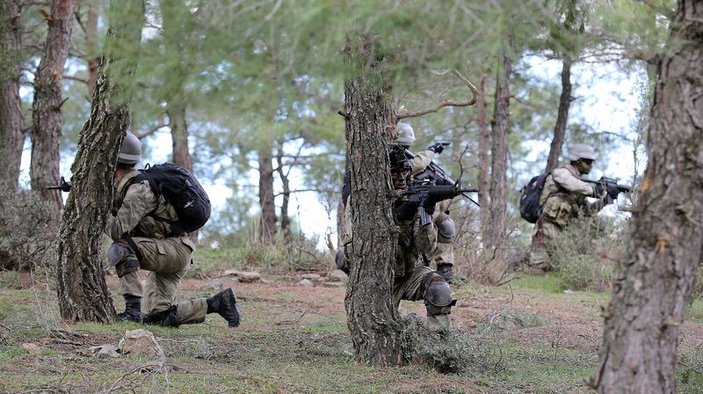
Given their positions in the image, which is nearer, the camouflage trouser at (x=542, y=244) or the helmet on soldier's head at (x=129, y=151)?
the helmet on soldier's head at (x=129, y=151)

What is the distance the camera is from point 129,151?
26.6 ft

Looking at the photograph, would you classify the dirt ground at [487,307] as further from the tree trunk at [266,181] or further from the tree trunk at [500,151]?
the tree trunk at [266,181]

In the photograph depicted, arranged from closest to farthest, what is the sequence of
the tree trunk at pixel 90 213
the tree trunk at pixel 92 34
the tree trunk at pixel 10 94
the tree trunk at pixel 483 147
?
the tree trunk at pixel 90 213 → the tree trunk at pixel 10 94 → the tree trunk at pixel 92 34 → the tree trunk at pixel 483 147

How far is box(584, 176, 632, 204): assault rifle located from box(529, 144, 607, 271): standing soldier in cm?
3

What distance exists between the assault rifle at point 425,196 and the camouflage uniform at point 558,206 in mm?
8342

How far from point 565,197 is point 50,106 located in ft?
26.2

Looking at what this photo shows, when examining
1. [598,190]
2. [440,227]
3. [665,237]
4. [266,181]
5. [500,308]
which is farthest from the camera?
[266,181]

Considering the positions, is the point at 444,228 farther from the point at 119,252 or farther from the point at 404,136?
the point at 119,252

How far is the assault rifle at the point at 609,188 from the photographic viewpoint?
1464 cm

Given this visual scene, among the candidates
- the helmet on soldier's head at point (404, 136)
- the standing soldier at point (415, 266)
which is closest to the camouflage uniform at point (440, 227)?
the helmet on soldier's head at point (404, 136)

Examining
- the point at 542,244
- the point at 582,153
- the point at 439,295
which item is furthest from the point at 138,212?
the point at 542,244

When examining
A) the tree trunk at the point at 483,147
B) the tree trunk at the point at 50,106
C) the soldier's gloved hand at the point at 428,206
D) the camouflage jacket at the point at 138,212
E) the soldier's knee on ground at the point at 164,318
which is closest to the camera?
the soldier's gloved hand at the point at 428,206

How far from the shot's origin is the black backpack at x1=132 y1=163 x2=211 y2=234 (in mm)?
8023

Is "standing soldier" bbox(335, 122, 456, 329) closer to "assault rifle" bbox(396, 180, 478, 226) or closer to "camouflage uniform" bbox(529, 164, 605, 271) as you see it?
"assault rifle" bbox(396, 180, 478, 226)
